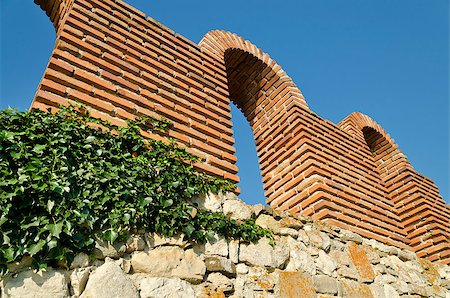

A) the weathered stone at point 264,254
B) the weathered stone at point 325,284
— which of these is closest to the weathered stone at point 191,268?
the weathered stone at point 264,254

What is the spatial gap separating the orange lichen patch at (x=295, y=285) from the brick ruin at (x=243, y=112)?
0.86 meters

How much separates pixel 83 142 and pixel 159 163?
1.71 ft

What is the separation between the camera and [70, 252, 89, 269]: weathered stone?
188 cm

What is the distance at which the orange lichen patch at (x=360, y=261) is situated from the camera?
3.32 m

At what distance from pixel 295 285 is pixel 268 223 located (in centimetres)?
51

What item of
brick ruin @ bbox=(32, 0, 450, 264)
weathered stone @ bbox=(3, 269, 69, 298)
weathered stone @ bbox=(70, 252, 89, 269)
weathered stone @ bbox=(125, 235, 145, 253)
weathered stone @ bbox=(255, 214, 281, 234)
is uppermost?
brick ruin @ bbox=(32, 0, 450, 264)

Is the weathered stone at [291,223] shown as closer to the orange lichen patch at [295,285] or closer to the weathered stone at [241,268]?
the orange lichen patch at [295,285]

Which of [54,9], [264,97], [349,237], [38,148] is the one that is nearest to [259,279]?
[349,237]

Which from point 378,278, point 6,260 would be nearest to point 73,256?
point 6,260

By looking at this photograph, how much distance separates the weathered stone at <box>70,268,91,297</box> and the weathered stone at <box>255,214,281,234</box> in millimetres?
1406

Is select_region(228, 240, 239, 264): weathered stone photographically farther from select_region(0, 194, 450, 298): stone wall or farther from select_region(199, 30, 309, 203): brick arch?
select_region(199, 30, 309, 203): brick arch

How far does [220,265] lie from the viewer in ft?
7.91

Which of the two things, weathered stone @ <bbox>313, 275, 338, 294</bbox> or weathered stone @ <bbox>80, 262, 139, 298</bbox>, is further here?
weathered stone @ <bbox>313, 275, 338, 294</bbox>

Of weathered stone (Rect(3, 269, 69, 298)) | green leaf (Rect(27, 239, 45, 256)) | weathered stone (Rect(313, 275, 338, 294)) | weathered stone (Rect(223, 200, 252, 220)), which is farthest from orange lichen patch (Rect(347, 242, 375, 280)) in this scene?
green leaf (Rect(27, 239, 45, 256))
